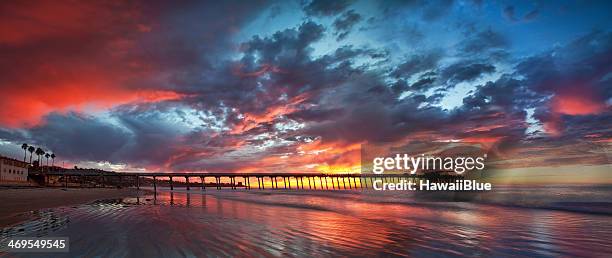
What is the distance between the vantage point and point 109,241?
8508 mm

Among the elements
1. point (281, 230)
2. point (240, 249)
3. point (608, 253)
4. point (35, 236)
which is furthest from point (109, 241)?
point (608, 253)

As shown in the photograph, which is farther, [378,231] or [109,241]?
[378,231]

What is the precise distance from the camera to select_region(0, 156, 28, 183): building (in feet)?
255

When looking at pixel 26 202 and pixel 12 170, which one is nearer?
pixel 26 202

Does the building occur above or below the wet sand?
above

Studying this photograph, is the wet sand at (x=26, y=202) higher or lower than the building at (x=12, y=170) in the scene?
lower

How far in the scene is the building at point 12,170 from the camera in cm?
7769

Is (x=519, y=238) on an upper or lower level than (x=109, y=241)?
lower

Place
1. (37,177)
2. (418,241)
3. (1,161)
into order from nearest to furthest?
(418,241), (1,161), (37,177)

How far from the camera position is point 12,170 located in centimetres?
8488

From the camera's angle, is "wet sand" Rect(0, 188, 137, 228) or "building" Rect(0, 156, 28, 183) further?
"building" Rect(0, 156, 28, 183)

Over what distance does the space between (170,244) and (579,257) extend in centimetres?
933

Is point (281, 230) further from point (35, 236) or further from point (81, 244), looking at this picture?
point (35, 236)

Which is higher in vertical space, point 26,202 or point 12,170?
point 12,170
